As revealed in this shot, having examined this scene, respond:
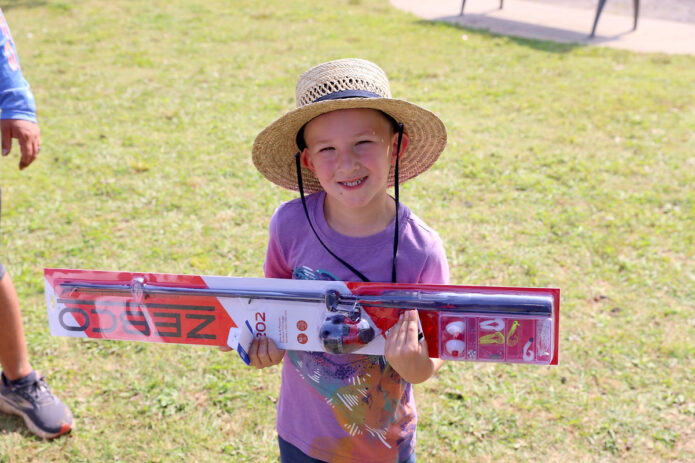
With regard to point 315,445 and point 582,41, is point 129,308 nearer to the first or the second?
point 315,445

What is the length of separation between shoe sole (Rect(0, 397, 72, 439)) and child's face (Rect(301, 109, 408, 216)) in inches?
74.6

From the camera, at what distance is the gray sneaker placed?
9.25ft

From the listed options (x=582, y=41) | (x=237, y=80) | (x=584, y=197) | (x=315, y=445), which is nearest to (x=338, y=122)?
(x=315, y=445)

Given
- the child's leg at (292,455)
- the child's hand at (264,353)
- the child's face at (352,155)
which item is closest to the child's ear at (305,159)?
the child's face at (352,155)

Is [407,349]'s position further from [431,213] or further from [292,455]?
[431,213]

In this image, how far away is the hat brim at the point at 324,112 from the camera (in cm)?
163

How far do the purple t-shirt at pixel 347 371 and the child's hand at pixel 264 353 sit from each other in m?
0.17

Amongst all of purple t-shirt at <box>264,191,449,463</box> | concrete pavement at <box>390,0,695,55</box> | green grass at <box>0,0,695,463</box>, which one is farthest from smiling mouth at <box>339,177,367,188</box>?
concrete pavement at <box>390,0,695,55</box>

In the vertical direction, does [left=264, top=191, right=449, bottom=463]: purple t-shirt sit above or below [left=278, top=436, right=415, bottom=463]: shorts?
above

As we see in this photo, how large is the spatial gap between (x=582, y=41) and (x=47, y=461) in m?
8.41

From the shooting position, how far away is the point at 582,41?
8953 millimetres

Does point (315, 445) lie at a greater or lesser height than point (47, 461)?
greater

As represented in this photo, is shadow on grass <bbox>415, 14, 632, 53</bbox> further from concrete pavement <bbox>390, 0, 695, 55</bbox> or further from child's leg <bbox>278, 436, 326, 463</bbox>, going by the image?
child's leg <bbox>278, 436, 326, 463</bbox>

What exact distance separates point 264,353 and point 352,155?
54cm
